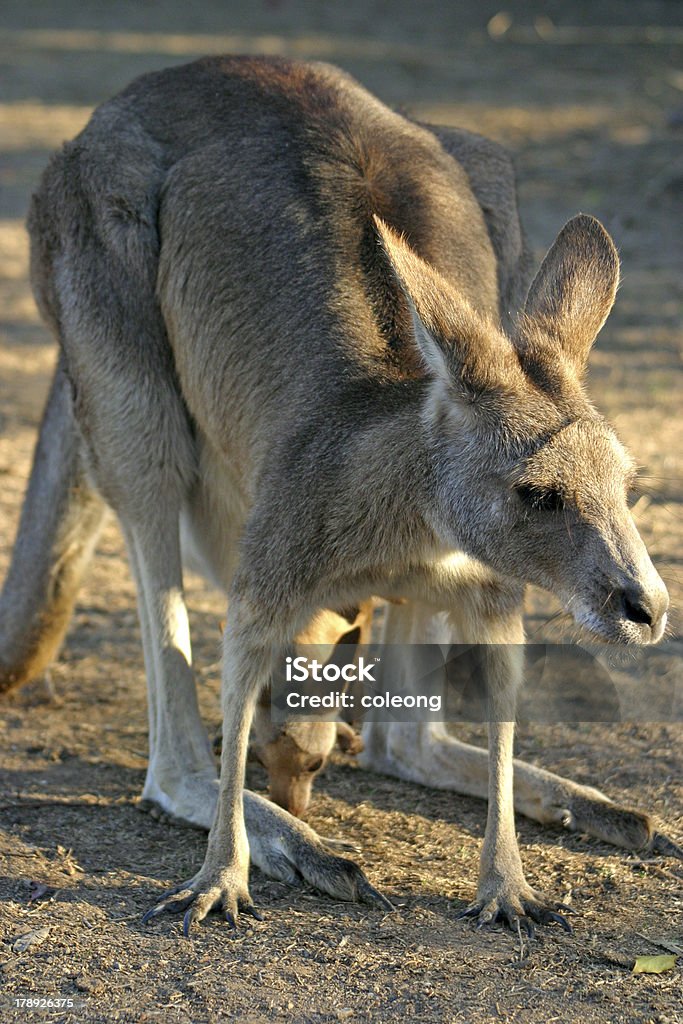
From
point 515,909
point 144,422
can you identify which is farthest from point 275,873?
point 144,422

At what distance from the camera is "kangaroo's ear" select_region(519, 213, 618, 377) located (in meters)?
3.04

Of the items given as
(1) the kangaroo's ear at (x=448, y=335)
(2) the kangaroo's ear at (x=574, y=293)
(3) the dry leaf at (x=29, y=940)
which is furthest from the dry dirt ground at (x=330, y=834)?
(1) the kangaroo's ear at (x=448, y=335)

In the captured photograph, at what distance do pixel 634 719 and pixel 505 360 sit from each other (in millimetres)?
1607

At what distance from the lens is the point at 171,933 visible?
2992 mm

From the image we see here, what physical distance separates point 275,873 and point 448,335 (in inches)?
52.3

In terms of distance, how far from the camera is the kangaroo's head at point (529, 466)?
8.87 feet

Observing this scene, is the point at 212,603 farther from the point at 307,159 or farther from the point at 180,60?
the point at 180,60

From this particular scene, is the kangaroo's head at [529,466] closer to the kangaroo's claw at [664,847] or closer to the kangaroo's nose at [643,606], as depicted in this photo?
the kangaroo's nose at [643,606]

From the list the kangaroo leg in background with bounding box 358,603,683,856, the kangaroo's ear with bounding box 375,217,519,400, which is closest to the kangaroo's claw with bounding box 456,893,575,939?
the kangaroo leg in background with bounding box 358,603,683,856

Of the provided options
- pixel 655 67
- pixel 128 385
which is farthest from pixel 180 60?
pixel 128 385

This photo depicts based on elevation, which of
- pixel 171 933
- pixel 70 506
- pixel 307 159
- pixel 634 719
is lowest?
pixel 171 933

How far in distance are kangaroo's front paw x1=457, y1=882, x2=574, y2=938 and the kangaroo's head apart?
742mm

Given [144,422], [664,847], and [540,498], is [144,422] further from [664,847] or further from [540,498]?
[664,847]

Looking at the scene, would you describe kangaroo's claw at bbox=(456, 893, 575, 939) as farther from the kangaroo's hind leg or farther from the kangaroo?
the kangaroo's hind leg
